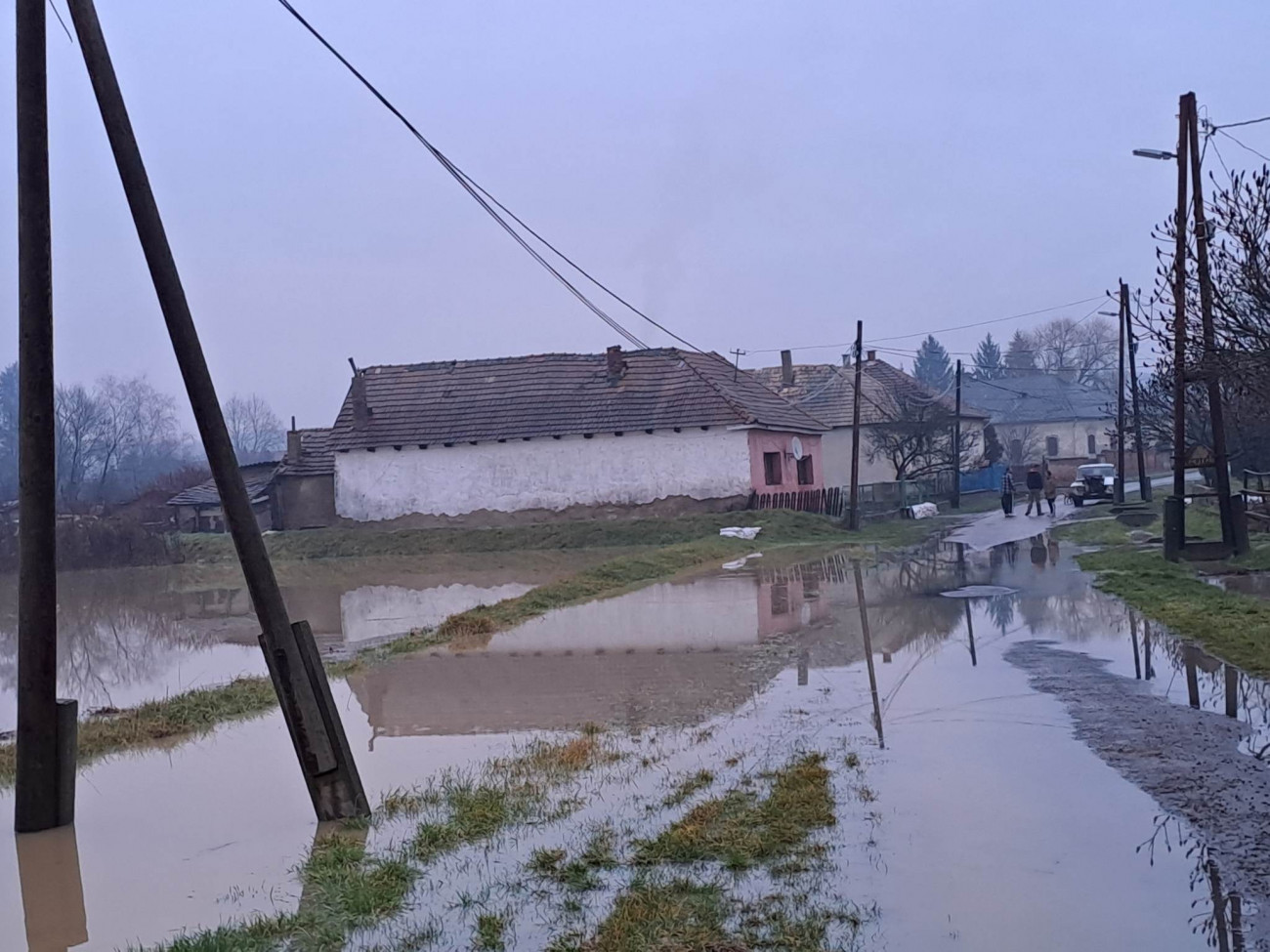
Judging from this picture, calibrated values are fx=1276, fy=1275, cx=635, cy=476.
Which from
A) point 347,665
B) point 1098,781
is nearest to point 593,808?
point 1098,781

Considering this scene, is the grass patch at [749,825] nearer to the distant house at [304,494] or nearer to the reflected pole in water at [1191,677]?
the reflected pole in water at [1191,677]

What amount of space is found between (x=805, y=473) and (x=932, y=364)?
11375 centimetres

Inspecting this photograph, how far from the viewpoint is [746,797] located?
793 centimetres

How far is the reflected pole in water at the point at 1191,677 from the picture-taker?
34.6 ft

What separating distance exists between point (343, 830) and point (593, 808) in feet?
5.12

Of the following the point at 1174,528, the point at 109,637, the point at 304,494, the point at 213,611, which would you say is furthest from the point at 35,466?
the point at 304,494

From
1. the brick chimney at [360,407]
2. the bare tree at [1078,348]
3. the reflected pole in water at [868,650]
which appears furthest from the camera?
the bare tree at [1078,348]

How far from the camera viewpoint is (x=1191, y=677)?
1149 cm

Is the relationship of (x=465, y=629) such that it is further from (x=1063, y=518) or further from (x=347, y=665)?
(x=1063, y=518)

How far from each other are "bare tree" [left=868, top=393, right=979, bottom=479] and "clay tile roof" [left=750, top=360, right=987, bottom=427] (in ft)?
12.0

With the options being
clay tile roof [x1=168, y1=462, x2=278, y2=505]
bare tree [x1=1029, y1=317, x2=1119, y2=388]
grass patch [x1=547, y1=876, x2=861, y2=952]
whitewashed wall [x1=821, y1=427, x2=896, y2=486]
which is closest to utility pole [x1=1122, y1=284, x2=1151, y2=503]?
whitewashed wall [x1=821, y1=427, x2=896, y2=486]

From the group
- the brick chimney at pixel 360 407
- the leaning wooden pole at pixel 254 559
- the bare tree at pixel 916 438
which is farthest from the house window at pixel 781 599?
the bare tree at pixel 916 438

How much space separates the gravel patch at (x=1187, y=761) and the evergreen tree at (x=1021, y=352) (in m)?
124

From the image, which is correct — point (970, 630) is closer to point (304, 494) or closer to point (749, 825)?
point (749, 825)
